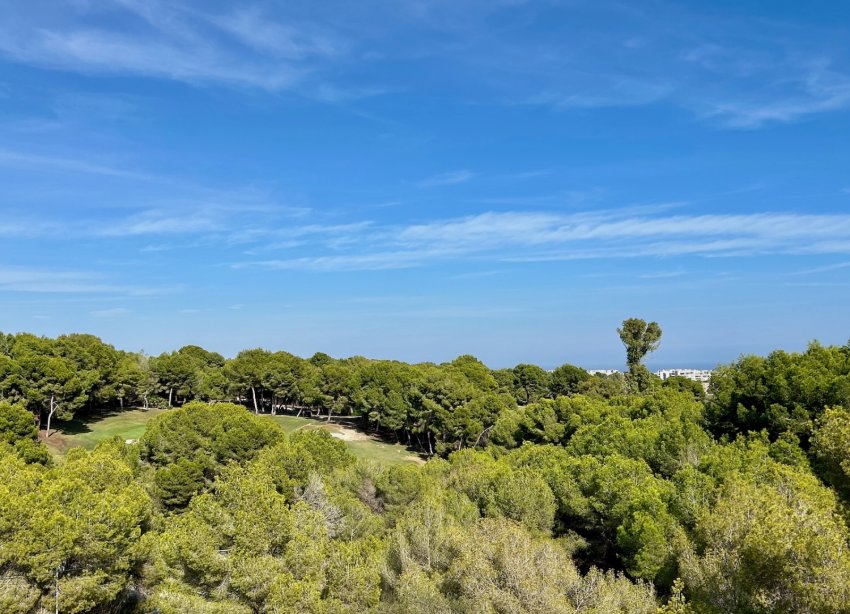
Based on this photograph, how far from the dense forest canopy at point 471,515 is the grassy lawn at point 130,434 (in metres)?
6.09

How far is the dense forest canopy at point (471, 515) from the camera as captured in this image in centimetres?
1484

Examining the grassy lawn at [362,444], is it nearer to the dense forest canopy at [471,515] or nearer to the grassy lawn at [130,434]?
the grassy lawn at [130,434]

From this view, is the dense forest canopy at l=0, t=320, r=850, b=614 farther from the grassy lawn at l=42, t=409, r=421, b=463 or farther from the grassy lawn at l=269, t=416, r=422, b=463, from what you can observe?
the grassy lawn at l=269, t=416, r=422, b=463

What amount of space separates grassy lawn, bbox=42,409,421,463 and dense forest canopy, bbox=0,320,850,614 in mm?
6090

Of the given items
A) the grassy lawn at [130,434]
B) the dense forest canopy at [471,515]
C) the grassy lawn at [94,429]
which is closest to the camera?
the dense forest canopy at [471,515]

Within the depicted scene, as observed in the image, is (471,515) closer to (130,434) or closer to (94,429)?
(130,434)

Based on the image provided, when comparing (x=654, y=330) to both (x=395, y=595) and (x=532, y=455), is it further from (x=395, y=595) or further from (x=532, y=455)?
(x=395, y=595)

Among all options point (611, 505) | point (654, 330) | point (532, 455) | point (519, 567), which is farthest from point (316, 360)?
point (519, 567)

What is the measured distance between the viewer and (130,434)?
2462 inches

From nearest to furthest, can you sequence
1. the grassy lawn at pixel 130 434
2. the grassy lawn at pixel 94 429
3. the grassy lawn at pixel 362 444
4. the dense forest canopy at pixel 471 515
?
the dense forest canopy at pixel 471 515, the grassy lawn at pixel 94 429, the grassy lawn at pixel 130 434, the grassy lawn at pixel 362 444

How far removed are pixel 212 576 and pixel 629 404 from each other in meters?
44.3

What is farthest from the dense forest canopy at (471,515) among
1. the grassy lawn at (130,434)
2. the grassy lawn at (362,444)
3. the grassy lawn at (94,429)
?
the grassy lawn at (362,444)

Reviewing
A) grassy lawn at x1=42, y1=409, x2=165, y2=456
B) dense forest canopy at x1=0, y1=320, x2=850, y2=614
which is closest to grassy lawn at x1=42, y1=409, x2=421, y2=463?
grassy lawn at x1=42, y1=409, x2=165, y2=456

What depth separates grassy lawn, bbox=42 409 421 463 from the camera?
5697cm
